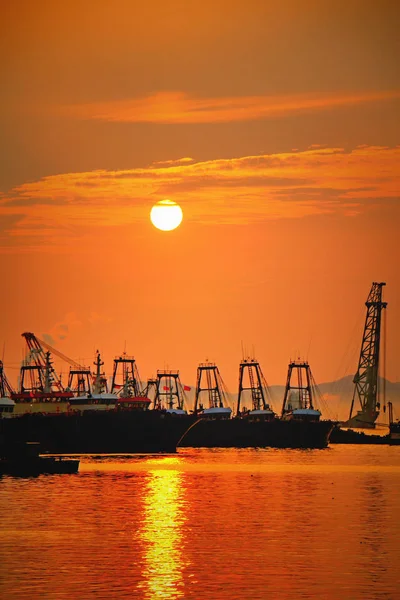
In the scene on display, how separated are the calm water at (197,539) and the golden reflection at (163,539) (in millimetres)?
116

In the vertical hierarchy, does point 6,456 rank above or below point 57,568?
above

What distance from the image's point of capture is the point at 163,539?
99000 mm

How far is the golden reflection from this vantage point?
76812mm

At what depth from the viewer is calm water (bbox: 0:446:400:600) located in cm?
7681

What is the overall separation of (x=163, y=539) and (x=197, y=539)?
99.1 inches

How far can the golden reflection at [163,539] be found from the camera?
76.8 m

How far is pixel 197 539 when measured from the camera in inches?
3907

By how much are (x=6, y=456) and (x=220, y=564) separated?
86456 millimetres

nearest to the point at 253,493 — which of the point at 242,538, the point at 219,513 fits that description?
the point at 219,513

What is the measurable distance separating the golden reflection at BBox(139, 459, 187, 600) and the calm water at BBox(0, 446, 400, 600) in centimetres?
12

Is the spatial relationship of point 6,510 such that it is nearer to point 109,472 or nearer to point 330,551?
point 330,551

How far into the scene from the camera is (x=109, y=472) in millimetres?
178125

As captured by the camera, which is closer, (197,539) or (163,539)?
(163,539)

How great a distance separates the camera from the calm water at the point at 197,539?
76.8 meters
